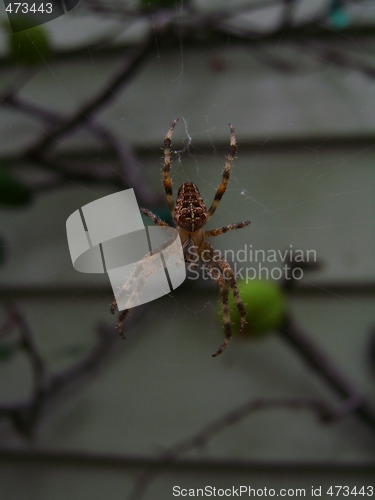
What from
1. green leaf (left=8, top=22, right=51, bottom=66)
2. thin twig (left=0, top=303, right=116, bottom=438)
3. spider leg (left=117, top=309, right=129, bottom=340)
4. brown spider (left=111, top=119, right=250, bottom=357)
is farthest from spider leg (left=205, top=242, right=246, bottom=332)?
green leaf (left=8, top=22, right=51, bottom=66)

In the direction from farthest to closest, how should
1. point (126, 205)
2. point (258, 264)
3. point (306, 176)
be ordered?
1. point (306, 176)
2. point (258, 264)
3. point (126, 205)

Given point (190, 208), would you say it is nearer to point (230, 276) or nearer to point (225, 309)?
point (230, 276)

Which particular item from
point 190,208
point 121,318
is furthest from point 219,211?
point 121,318

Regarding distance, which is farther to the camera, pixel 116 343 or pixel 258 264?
pixel 116 343

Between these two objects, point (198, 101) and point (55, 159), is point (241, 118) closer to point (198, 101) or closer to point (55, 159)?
point (198, 101)

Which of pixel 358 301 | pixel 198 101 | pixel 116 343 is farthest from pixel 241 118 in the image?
pixel 116 343
